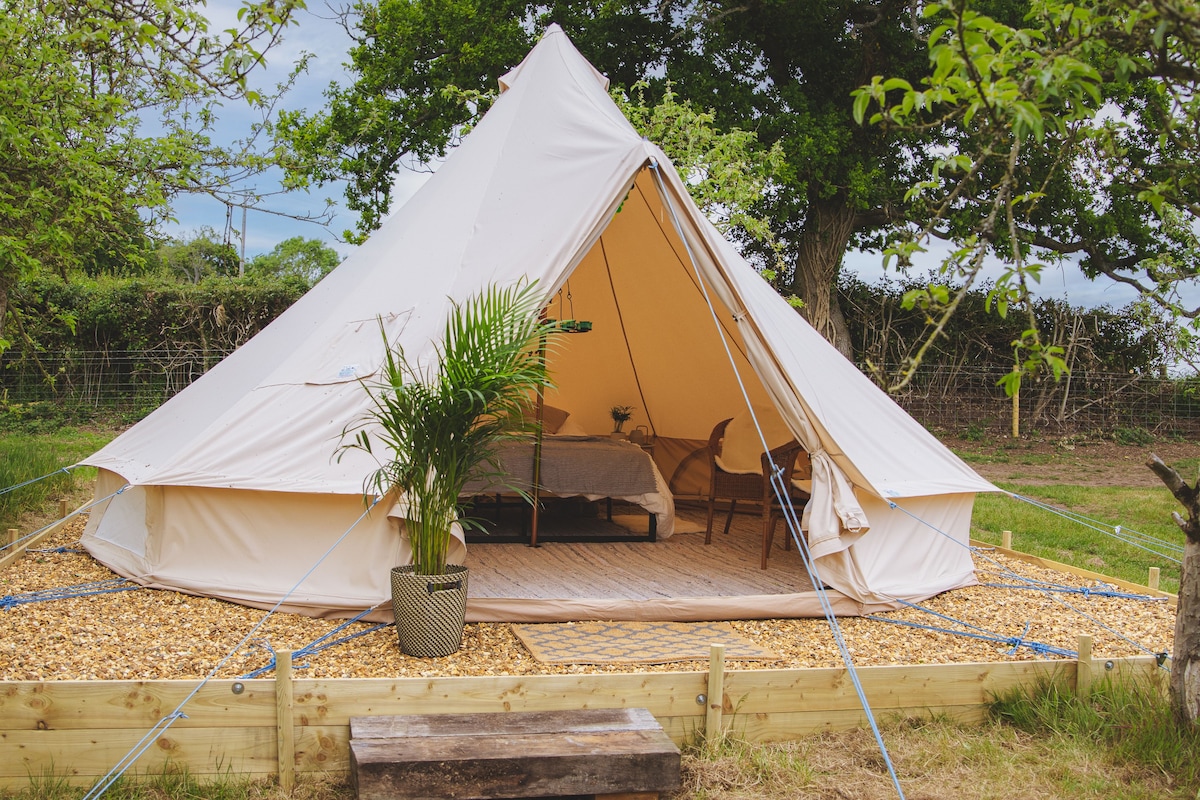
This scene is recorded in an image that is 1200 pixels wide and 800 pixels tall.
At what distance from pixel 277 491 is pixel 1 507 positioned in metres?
2.98

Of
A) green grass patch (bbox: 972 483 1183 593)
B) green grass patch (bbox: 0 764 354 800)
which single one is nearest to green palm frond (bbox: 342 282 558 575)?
green grass patch (bbox: 0 764 354 800)

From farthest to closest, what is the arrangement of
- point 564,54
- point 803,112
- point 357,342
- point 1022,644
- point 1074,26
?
point 803,112 < point 564,54 < point 357,342 < point 1022,644 < point 1074,26

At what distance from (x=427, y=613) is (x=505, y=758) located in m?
1.05

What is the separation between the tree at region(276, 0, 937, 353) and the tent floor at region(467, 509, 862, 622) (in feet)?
18.8

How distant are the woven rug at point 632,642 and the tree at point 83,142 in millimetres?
2639

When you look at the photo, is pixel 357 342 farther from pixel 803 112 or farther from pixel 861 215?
pixel 861 215

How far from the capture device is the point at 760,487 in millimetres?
5824

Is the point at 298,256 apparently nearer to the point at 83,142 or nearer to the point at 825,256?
the point at 825,256

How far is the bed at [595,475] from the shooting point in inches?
237

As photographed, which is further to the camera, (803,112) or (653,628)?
(803,112)

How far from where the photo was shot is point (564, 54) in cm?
584

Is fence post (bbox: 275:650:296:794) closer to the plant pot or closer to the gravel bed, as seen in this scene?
the gravel bed

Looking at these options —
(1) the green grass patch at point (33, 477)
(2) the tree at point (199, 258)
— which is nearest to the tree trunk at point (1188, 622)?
(1) the green grass patch at point (33, 477)

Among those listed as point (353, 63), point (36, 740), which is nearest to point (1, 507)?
point (36, 740)
